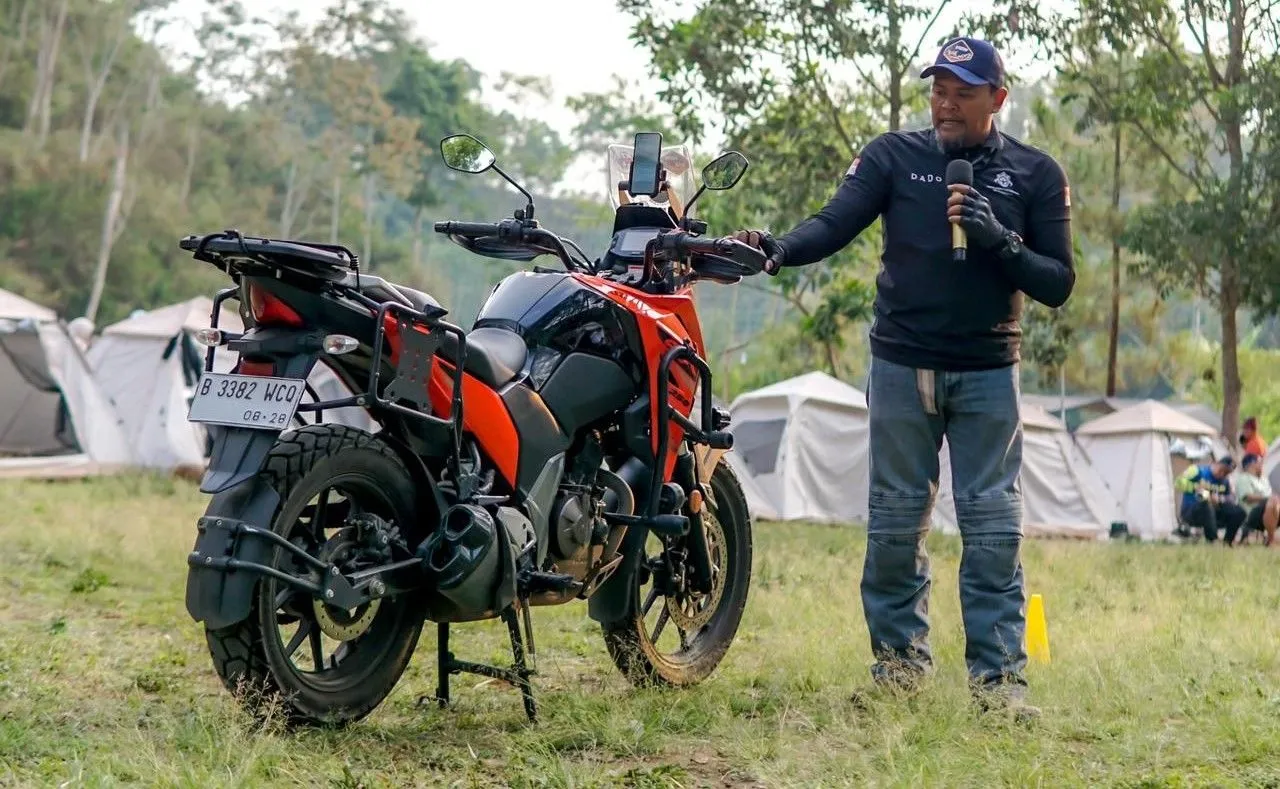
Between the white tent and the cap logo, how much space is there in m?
16.9

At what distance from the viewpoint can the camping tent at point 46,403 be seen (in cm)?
1627

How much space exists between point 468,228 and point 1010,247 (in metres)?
1.75

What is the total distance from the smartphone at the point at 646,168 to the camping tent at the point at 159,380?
12180mm

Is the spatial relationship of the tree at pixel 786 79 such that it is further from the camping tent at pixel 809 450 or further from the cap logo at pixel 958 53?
the cap logo at pixel 958 53

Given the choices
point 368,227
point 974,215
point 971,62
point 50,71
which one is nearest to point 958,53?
point 971,62

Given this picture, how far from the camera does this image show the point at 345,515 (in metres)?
4.19

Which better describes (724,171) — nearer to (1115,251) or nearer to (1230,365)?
(1230,365)

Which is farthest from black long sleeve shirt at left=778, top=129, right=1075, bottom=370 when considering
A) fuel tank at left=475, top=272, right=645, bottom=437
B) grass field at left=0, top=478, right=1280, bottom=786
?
grass field at left=0, top=478, right=1280, bottom=786

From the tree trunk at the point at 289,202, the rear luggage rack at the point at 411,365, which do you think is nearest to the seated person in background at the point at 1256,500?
the rear luggage rack at the point at 411,365

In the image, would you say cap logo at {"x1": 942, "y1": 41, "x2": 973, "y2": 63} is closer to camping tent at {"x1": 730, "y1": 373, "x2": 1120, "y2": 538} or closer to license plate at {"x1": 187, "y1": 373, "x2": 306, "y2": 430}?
license plate at {"x1": 187, "y1": 373, "x2": 306, "y2": 430}

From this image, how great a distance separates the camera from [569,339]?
16.0 feet

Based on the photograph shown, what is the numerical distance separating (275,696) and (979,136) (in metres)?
2.75

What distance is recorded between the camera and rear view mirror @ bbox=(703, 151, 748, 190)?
5.28 metres

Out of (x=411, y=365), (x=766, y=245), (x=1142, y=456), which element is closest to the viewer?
(x=411, y=365)
